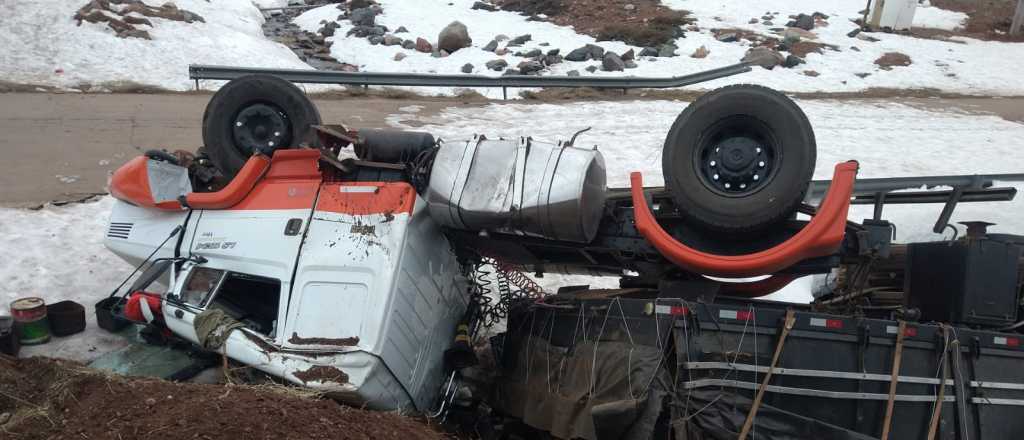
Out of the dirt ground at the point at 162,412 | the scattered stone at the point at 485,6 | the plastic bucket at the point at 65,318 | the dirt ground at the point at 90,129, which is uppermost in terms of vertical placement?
the scattered stone at the point at 485,6

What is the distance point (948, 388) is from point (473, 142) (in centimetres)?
355

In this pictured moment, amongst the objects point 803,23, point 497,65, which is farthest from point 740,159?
point 803,23

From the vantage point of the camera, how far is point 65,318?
6.48 metres

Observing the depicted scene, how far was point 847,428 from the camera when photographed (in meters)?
4.93

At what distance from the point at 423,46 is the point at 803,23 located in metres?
11.5

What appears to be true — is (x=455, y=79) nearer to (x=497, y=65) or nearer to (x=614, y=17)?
(x=497, y=65)

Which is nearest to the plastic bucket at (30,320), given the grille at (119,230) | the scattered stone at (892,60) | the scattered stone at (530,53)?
the grille at (119,230)

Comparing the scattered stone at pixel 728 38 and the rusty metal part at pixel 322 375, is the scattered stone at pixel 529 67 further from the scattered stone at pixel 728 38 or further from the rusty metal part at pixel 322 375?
the rusty metal part at pixel 322 375

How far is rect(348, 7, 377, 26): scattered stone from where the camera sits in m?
23.1

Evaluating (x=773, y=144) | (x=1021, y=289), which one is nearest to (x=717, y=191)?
(x=773, y=144)

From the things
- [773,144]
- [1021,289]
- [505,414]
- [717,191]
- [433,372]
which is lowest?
[505,414]

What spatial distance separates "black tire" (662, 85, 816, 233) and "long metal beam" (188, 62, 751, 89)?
8.74 m

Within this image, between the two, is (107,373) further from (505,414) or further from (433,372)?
(505,414)

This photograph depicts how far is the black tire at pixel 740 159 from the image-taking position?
4891 millimetres
